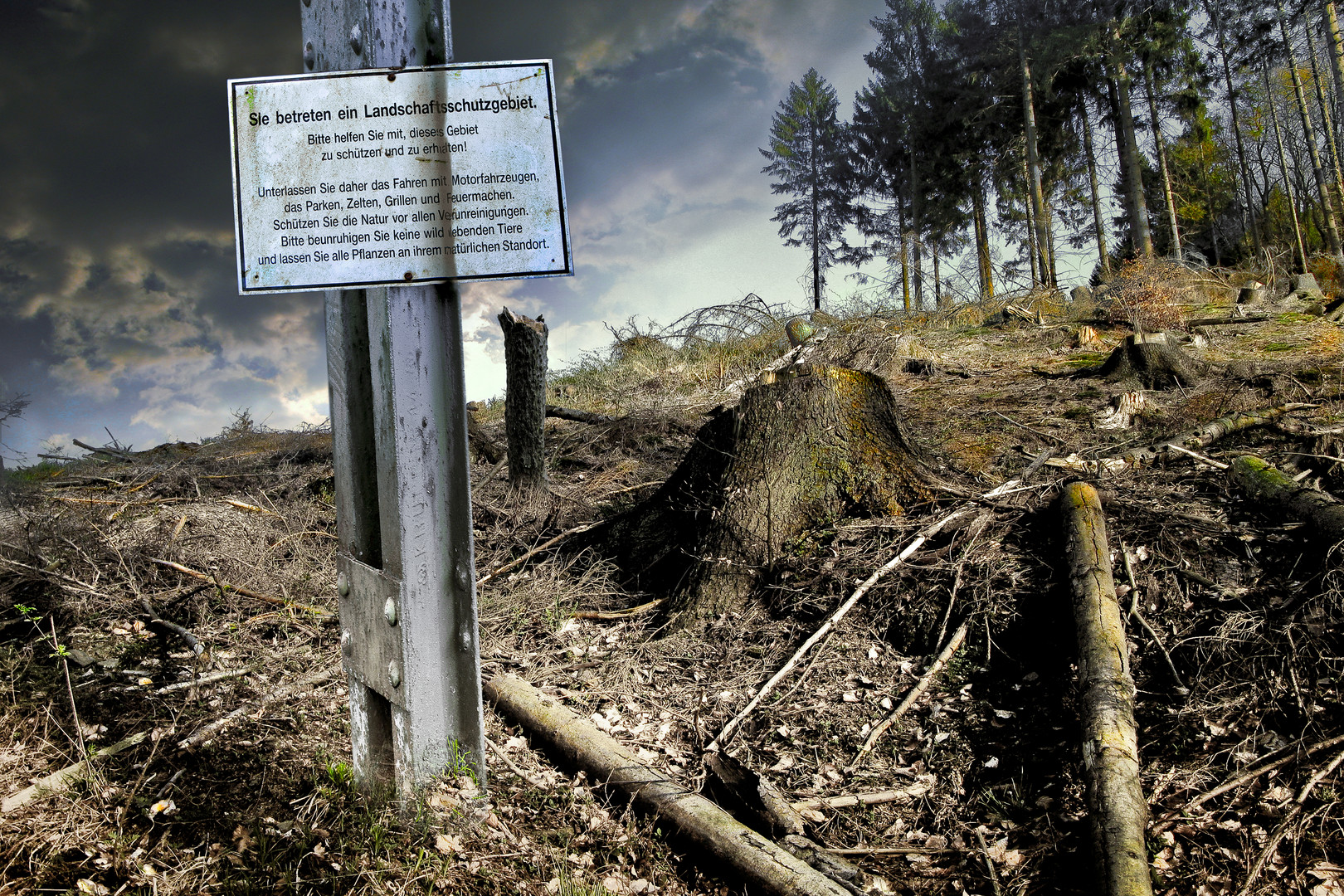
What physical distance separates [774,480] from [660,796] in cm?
216

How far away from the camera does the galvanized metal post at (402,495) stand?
250 centimetres

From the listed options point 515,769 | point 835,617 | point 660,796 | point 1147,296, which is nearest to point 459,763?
point 515,769

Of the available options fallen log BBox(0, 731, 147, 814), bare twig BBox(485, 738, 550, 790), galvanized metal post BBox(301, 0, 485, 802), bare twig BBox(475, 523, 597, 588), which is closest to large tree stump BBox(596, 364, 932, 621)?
bare twig BBox(475, 523, 597, 588)

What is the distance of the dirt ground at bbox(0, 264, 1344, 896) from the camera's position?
2504 millimetres

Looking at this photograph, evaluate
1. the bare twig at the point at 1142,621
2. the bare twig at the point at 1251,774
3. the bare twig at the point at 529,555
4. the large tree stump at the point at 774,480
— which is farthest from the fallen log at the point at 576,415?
the bare twig at the point at 1251,774

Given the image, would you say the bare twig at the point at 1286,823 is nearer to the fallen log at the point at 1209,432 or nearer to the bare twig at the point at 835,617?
the bare twig at the point at 835,617

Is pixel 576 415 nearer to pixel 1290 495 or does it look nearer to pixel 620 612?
pixel 620 612

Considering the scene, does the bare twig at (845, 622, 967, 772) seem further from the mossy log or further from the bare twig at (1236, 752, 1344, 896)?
the mossy log

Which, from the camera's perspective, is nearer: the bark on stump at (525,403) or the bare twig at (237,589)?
the bare twig at (237,589)

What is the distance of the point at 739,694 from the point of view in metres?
3.59

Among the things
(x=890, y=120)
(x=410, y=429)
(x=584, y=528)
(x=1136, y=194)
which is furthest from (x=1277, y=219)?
(x=410, y=429)

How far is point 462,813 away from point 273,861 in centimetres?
60

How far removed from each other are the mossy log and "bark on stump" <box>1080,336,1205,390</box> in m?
4.29

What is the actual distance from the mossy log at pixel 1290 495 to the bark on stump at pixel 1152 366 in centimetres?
429
